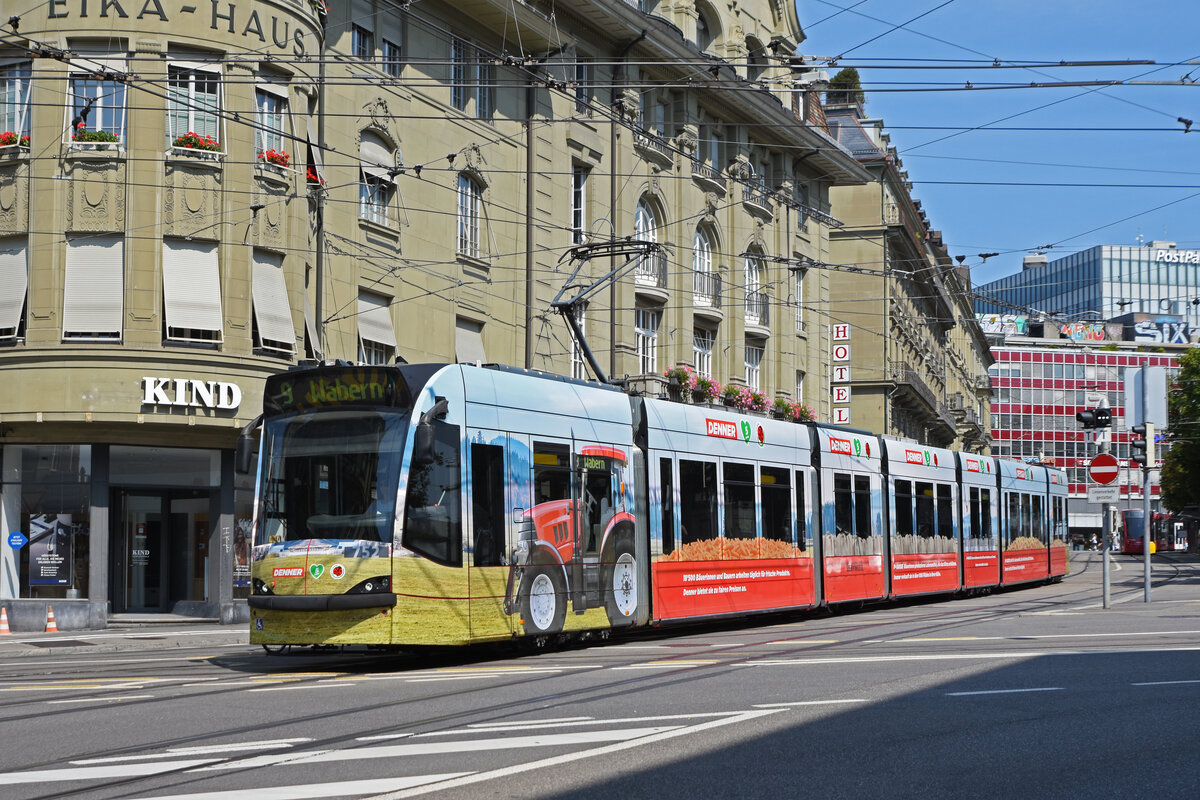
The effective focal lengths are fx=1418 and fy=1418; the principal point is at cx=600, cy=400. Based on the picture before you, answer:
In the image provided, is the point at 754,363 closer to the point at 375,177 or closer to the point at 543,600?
the point at 375,177

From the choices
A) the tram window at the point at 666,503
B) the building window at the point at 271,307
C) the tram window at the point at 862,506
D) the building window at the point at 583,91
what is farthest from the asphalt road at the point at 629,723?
the building window at the point at 583,91

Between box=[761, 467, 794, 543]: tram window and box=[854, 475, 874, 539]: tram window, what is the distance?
9.48 ft

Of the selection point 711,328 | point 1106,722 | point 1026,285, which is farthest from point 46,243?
point 1026,285

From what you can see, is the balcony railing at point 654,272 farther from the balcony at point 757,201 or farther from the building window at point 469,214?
the building window at point 469,214

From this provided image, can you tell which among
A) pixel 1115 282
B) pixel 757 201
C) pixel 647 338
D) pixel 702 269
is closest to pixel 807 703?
pixel 647 338

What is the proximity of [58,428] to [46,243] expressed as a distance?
3287 millimetres

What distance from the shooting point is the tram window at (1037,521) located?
36000 mm

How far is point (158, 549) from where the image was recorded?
89.3 feet

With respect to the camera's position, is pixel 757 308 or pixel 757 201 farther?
pixel 757 308

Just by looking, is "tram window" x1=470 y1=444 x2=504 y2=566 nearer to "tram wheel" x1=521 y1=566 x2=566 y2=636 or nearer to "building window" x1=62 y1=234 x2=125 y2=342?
"tram wheel" x1=521 y1=566 x2=566 y2=636

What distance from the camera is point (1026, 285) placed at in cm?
17925

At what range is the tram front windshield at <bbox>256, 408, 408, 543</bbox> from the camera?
14125 millimetres

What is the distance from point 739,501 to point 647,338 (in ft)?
68.1

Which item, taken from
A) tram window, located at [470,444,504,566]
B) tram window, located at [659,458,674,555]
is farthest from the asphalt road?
tram window, located at [659,458,674,555]
